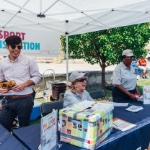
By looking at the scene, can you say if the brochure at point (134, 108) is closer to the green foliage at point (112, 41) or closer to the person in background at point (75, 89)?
the person in background at point (75, 89)

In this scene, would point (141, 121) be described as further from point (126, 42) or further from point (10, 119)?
point (126, 42)

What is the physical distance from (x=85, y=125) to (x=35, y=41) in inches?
145

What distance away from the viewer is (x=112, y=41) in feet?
19.9

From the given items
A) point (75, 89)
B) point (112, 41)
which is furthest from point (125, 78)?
point (112, 41)

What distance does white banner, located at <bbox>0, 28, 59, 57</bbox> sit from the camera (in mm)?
4371

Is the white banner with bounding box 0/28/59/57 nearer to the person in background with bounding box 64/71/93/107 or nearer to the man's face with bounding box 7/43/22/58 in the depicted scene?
the man's face with bounding box 7/43/22/58

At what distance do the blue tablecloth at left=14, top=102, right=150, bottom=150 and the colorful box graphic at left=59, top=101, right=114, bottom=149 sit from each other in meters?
0.06

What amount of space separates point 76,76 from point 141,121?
34.0 inches

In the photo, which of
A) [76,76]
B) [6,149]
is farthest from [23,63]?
[6,149]

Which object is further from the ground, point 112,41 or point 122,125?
point 112,41

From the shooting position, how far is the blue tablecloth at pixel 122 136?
66.5 inches

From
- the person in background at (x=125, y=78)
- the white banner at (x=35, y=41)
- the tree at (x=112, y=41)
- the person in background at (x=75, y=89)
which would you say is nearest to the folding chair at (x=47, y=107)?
the person in background at (x=75, y=89)

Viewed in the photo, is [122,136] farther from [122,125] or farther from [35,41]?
[35,41]

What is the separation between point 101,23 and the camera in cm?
408
